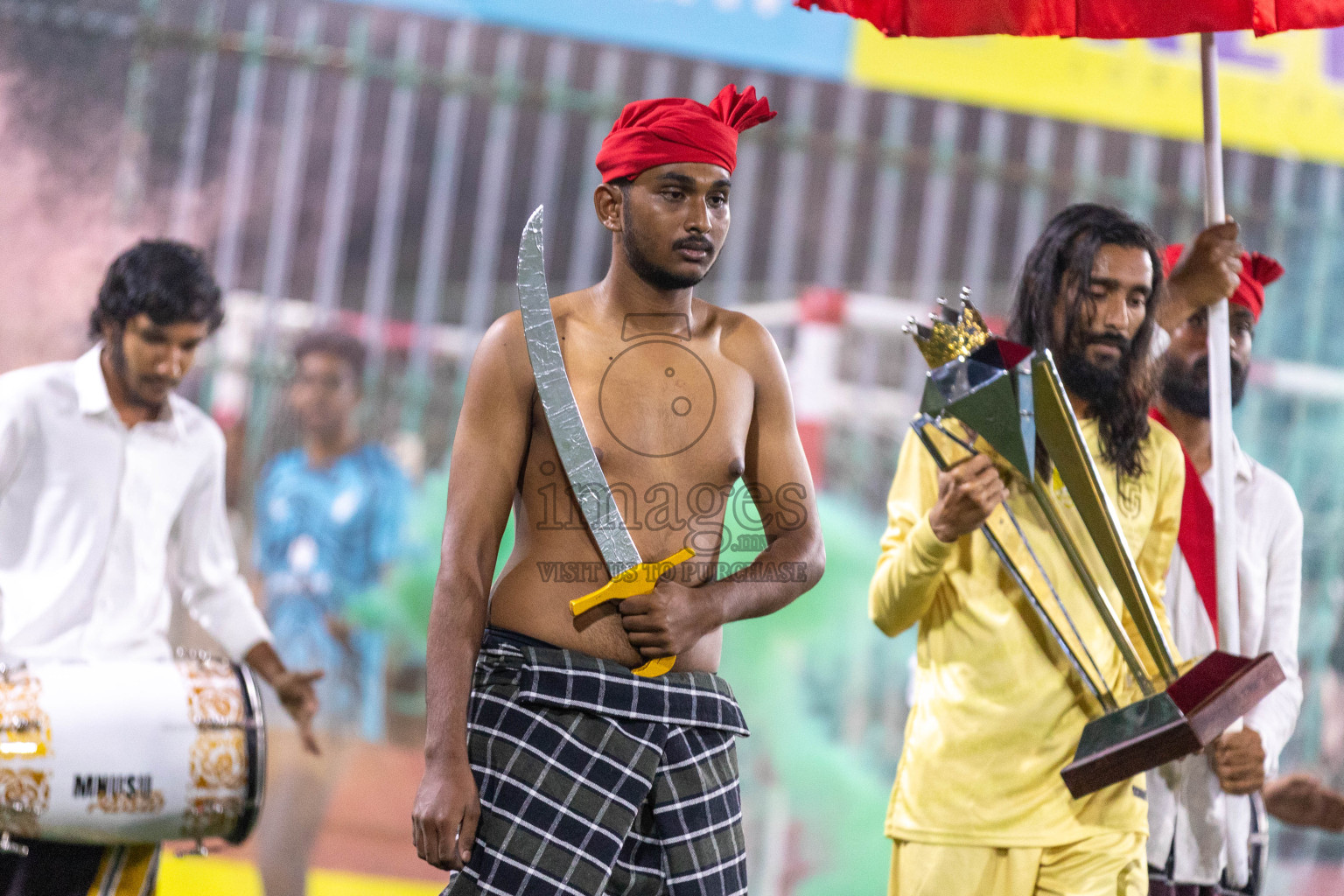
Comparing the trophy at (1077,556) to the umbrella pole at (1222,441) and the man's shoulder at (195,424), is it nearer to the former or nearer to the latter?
the umbrella pole at (1222,441)

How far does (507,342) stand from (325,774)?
2698 millimetres

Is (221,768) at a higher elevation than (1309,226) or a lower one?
lower

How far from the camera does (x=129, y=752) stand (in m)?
2.92

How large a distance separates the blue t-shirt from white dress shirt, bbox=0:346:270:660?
93cm

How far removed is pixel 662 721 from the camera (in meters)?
2.13

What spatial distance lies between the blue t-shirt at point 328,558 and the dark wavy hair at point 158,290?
1041 mm

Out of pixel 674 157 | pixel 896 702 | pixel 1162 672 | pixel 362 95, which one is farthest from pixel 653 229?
pixel 896 702

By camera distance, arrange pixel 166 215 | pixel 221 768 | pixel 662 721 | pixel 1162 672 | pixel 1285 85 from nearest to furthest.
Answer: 1. pixel 662 721
2. pixel 1162 672
3. pixel 221 768
4. pixel 166 215
5. pixel 1285 85

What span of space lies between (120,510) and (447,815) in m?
1.77

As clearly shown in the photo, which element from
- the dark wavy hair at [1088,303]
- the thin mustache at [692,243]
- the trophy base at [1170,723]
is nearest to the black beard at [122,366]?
the thin mustache at [692,243]

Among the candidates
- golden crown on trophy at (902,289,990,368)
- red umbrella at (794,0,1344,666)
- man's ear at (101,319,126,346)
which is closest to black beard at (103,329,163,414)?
man's ear at (101,319,126,346)

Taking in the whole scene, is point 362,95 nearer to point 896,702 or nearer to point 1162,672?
point 896,702

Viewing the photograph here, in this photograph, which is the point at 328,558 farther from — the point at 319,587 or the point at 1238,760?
the point at 1238,760

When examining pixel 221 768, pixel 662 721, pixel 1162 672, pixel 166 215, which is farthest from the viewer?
pixel 166 215
